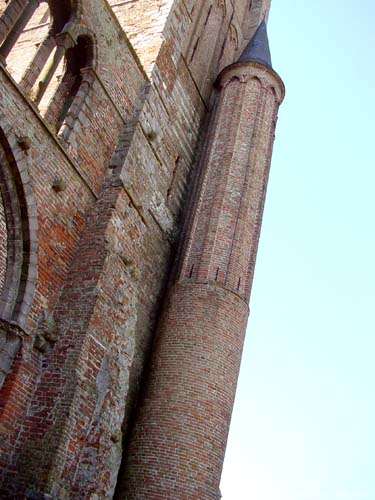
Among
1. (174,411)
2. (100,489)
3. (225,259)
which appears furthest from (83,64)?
(100,489)

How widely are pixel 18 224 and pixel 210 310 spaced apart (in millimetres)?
4674

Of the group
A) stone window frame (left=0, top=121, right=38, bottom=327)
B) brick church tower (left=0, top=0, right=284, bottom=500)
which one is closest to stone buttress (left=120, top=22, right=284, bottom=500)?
brick church tower (left=0, top=0, right=284, bottom=500)

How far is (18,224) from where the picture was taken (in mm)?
8078

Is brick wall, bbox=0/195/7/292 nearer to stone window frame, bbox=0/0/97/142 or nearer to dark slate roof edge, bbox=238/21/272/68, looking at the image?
stone window frame, bbox=0/0/97/142

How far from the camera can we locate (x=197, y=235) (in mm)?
12719

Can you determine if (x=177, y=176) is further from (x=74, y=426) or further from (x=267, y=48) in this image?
(x=74, y=426)

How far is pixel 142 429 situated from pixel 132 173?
4709 millimetres

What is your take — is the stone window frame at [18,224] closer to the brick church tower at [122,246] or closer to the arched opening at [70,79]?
the brick church tower at [122,246]

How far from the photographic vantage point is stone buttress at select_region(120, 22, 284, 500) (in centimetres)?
978

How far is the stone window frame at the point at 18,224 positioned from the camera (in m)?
7.80

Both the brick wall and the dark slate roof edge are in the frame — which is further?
the dark slate roof edge

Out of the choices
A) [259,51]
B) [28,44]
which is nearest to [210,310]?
[259,51]

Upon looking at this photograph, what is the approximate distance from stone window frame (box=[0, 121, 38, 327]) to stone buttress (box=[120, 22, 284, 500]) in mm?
3703

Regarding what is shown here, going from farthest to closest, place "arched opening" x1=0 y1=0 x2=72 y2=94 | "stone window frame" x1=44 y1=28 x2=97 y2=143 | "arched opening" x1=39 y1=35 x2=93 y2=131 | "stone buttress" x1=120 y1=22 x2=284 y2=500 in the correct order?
1. "arched opening" x1=39 y1=35 x2=93 y2=131
2. "stone buttress" x1=120 y1=22 x2=284 y2=500
3. "stone window frame" x1=44 y1=28 x2=97 y2=143
4. "arched opening" x1=0 y1=0 x2=72 y2=94
